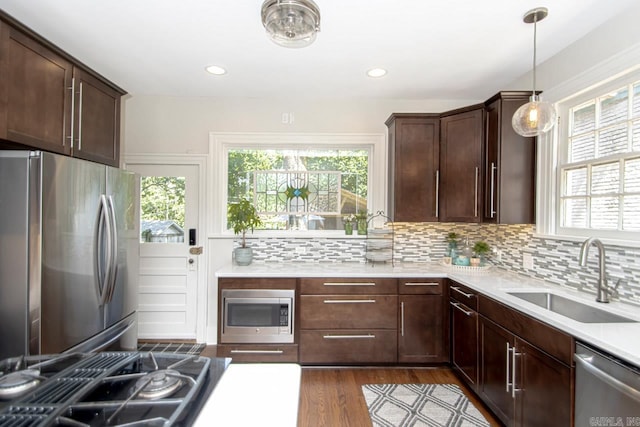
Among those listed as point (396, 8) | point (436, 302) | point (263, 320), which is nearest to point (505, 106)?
point (396, 8)

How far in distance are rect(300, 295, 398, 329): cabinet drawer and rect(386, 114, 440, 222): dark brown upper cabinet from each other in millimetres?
853

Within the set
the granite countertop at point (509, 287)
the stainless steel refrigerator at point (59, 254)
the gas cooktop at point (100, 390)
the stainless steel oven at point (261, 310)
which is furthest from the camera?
the stainless steel oven at point (261, 310)

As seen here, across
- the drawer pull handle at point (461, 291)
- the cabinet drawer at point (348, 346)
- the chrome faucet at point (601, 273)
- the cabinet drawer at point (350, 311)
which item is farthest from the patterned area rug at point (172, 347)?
the chrome faucet at point (601, 273)

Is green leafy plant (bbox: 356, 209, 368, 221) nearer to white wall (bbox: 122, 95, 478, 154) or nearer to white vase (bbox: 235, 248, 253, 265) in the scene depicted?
white wall (bbox: 122, 95, 478, 154)

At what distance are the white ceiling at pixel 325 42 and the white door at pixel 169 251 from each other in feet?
3.11

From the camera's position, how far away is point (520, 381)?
1812mm

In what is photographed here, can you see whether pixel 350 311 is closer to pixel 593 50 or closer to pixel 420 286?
pixel 420 286

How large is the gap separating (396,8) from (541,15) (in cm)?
89

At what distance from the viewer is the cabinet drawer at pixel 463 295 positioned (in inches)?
92.5

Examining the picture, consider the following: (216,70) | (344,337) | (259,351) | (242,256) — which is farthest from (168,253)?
(344,337)

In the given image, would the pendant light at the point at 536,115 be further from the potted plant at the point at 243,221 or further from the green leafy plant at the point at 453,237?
the potted plant at the point at 243,221

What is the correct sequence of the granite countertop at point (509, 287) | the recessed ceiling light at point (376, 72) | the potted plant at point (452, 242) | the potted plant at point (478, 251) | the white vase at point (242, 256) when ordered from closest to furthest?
the granite countertop at point (509, 287)
the recessed ceiling light at point (376, 72)
the potted plant at point (478, 251)
the white vase at point (242, 256)
the potted plant at point (452, 242)

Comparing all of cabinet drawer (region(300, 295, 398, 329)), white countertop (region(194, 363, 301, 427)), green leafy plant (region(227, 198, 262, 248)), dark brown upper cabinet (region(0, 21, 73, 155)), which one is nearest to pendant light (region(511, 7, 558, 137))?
cabinet drawer (region(300, 295, 398, 329))

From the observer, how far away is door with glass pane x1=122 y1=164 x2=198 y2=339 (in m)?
3.37
